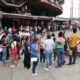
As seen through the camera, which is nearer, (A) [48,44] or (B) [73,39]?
(A) [48,44]

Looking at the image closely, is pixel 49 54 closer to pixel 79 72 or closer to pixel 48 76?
pixel 48 76

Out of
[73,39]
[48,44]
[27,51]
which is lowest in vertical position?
[27,51]

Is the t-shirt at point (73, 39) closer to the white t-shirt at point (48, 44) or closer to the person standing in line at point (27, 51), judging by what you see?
the white t-shirt at point (48, 44)

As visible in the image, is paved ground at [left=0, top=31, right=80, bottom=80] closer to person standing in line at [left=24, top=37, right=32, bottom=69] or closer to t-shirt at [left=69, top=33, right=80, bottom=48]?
person standing in line at [left=24, top=37, right=32, bottom=69]

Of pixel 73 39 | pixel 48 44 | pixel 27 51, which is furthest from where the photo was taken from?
pixel 73 39

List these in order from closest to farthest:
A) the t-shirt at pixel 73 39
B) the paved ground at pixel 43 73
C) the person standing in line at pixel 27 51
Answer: the paved ground at pixel 43 73 → the person standing in line at pixel 27 51 → the t-shirt at pixel 73 39

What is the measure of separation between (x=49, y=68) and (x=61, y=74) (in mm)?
775

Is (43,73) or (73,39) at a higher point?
(73,39)

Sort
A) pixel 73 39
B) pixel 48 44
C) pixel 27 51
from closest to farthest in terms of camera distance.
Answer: pixel 27 51 → pixel 48 44 → pixel 73 39

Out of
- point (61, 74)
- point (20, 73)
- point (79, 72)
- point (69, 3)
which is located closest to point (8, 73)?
point (20, 73)

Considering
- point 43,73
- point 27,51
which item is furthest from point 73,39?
point 27,51

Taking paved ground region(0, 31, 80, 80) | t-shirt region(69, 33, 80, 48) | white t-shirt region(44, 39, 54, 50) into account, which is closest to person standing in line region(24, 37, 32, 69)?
paved ground region(0, 31, 80, 80)

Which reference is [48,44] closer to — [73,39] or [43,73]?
[43,73]

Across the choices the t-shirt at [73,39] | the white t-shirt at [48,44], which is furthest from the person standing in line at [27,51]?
the t-shirt at [73,39]
